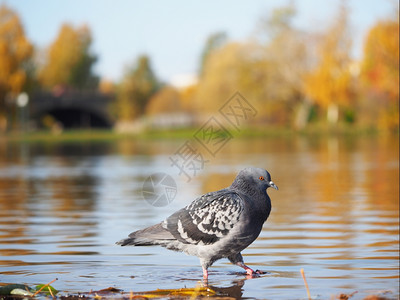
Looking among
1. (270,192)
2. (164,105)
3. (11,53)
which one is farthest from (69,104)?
(270,192)

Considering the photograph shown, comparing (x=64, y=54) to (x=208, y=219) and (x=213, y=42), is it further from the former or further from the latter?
(x=208, y=219)

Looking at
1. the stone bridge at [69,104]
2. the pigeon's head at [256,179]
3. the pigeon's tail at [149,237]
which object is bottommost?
the pigeon's tail at [149,237]

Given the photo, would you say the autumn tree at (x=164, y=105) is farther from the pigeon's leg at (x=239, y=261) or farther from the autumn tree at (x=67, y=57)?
the pigeon's leg at (x=239, y=261)

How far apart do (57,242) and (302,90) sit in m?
73.9

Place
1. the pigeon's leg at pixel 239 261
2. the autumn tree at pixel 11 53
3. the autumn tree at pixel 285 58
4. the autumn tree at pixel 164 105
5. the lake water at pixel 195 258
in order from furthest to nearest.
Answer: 1. the autumn tree at pixel 164 105
2. the autumn tree at pixel 11 53
3. the autumn tree at pixel 285 58
4. the pigeon's leg at pixel 239 261
5. the lake water at pixel 195 258

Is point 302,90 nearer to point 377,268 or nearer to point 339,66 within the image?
point 339,66

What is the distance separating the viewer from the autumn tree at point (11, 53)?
90438mm

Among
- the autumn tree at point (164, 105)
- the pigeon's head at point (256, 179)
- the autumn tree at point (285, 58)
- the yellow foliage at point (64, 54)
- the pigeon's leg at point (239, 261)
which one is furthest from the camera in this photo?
the yellow foliage at point (64, 54)

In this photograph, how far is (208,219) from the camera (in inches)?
327

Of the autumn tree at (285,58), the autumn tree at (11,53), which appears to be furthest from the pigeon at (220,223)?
the autumn tree at (11,53)

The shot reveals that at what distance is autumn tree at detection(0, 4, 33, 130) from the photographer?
90438 millimetres

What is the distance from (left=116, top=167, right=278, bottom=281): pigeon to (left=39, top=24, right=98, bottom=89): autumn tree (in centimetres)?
11633

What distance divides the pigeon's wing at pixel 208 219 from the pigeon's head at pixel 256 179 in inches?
8.3

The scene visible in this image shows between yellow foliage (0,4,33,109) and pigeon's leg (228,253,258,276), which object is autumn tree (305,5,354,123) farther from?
pigeon's leg (228,253,258,276)
